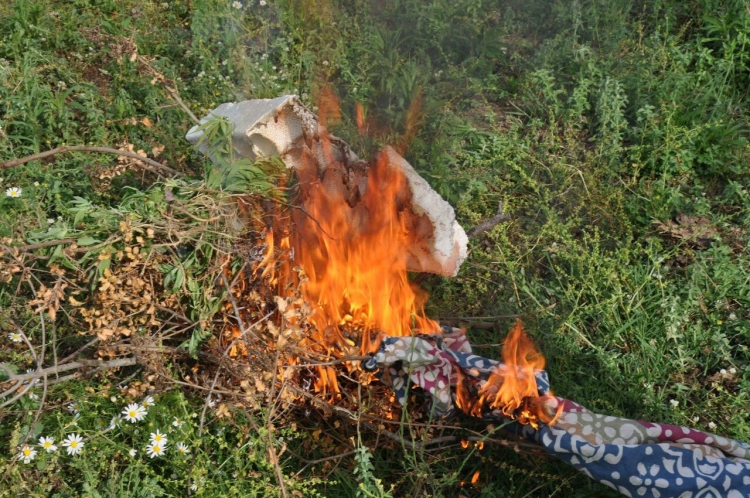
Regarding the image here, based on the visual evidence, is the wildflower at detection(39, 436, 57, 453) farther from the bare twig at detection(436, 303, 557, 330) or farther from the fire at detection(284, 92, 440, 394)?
the bare twig at detection(436, 303, 557, 330)

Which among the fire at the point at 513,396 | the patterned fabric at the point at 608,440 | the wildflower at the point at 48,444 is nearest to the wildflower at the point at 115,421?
the wildflower at the point at 48,444

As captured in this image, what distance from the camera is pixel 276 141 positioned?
12.0 feet

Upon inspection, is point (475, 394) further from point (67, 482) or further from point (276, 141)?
point (67, 482)

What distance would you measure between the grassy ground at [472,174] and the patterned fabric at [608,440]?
0.25 meters

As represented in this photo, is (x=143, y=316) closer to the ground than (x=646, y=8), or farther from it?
closer to the ground

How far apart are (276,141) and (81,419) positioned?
1.49 metres

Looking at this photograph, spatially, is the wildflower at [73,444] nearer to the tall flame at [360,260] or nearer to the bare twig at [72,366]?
the bare twig at [72,366]

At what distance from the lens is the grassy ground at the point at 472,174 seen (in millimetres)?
3311

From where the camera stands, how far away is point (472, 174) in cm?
464

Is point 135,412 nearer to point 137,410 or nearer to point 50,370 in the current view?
point 137,410

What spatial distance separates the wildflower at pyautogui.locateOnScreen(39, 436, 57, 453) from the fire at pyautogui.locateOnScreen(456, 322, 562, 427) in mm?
1670

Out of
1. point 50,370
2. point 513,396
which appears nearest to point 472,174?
→ point 513,396

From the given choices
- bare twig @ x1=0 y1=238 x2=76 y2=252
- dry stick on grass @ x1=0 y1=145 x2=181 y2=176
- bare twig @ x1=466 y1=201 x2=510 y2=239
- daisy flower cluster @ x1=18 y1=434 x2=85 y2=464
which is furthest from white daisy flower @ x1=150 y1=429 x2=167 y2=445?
bare twig @ x1=466 y1=201 x2=510 y2=239

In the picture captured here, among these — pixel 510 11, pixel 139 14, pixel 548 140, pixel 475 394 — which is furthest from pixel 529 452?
pixel 139 14
